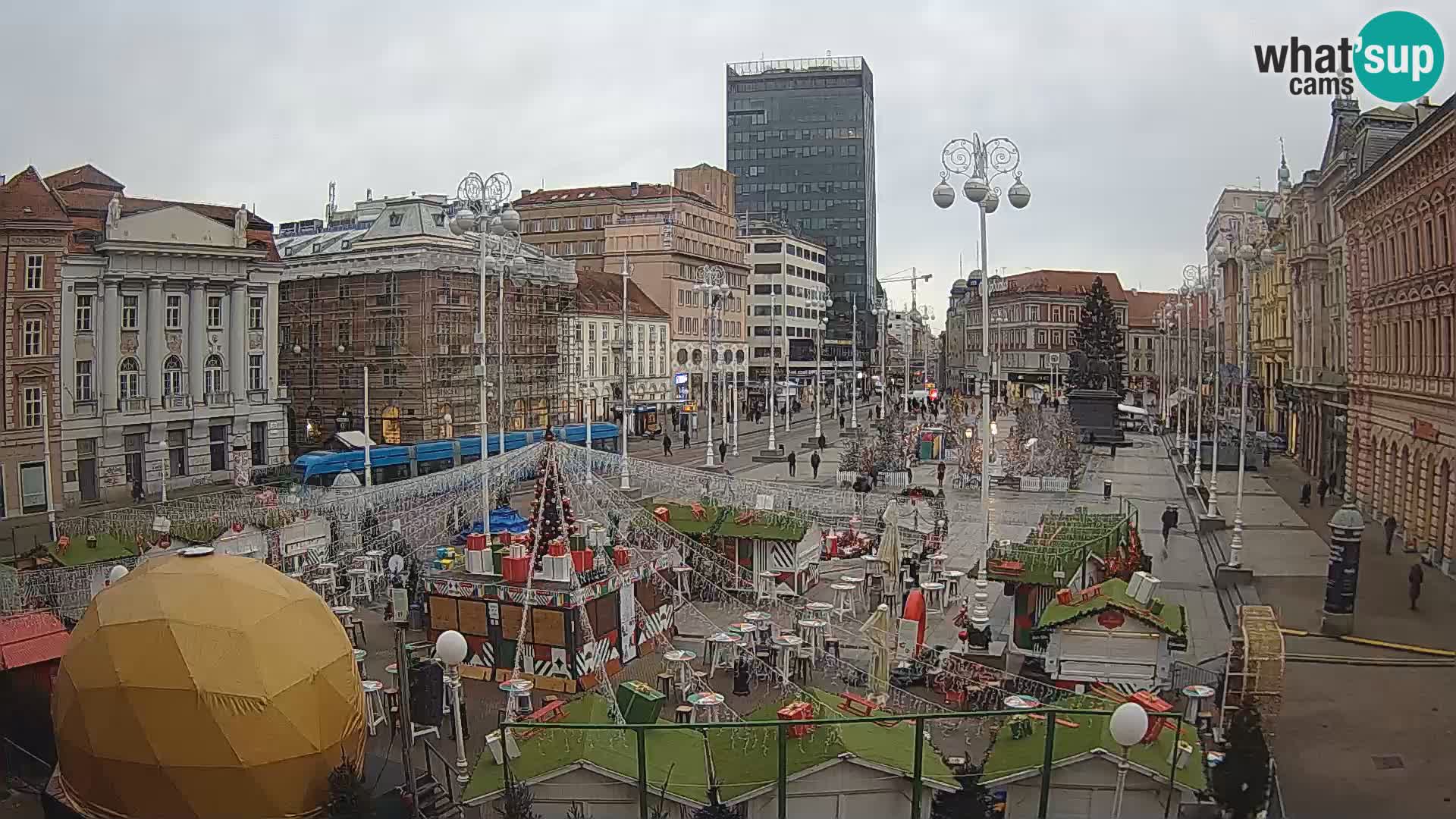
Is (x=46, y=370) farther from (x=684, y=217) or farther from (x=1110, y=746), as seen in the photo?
(x=684, y=217)

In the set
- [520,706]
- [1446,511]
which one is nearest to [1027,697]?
[520,706]

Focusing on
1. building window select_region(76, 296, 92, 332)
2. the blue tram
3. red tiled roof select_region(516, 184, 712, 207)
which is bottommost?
the blue tram

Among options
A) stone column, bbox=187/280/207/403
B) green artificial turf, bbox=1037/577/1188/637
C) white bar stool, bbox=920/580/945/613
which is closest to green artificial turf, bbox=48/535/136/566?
white bar stool, bbox=920/580/945/613

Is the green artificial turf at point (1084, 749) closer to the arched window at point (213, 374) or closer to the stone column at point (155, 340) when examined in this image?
the stone column at point (155, 340)

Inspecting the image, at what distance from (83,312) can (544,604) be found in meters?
31.3

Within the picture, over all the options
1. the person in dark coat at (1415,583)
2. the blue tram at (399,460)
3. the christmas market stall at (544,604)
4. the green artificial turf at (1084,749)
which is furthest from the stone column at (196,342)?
the person in dark coat at (1415,583)

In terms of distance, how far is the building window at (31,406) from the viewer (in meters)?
37.0

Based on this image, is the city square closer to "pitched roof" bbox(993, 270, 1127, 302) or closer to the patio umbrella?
the patio umbrella

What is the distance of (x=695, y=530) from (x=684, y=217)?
62667 mm

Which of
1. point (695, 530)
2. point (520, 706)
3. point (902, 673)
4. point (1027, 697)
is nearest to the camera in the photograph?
point (1027, 697)

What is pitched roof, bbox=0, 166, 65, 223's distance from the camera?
36656 millimetres

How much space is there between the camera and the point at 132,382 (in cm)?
4234

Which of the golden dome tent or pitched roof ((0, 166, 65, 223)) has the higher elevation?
pitched roof ((0, 166, 65, 223))

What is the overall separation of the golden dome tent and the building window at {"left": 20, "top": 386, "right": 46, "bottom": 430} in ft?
103
